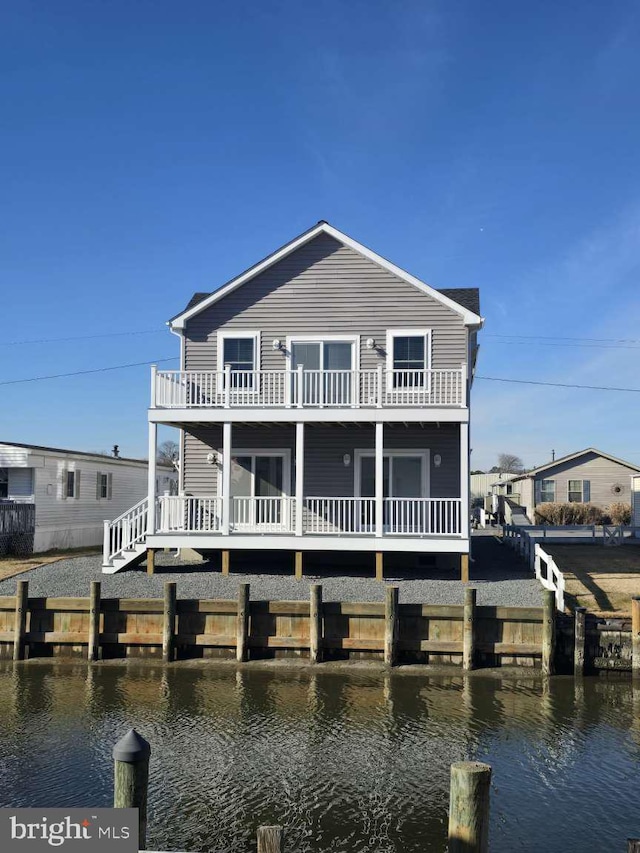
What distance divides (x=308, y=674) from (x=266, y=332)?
11.4 metres

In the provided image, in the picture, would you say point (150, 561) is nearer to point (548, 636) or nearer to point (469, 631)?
point (469, 631)

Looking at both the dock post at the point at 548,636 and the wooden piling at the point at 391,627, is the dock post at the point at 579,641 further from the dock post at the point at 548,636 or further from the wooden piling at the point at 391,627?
the wooden piling at the point at 391,627

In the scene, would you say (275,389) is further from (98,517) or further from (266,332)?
(98,517)

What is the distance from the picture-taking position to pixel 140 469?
37.4 meters

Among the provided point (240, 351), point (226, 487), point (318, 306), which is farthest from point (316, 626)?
point (318, 306)

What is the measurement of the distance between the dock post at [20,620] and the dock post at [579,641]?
1168cm

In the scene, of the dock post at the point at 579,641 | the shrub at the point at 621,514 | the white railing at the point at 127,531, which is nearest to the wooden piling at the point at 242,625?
the white railing at the point at 127,531

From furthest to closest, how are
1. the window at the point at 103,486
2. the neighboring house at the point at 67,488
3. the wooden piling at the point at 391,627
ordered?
the window at the point at 103,486
the neighboring house at the point at 67,488
the wooden piling at the point at 391,627

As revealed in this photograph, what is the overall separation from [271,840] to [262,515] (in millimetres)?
16832

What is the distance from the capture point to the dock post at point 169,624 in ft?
50.3

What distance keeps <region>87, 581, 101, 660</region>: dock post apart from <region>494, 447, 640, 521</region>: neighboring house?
3363 cm

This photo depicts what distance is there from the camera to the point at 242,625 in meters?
15.2

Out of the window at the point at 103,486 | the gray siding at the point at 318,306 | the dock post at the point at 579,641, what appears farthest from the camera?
the window at the point at 103,486

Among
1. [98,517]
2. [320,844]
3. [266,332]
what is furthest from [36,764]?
[98,517]
